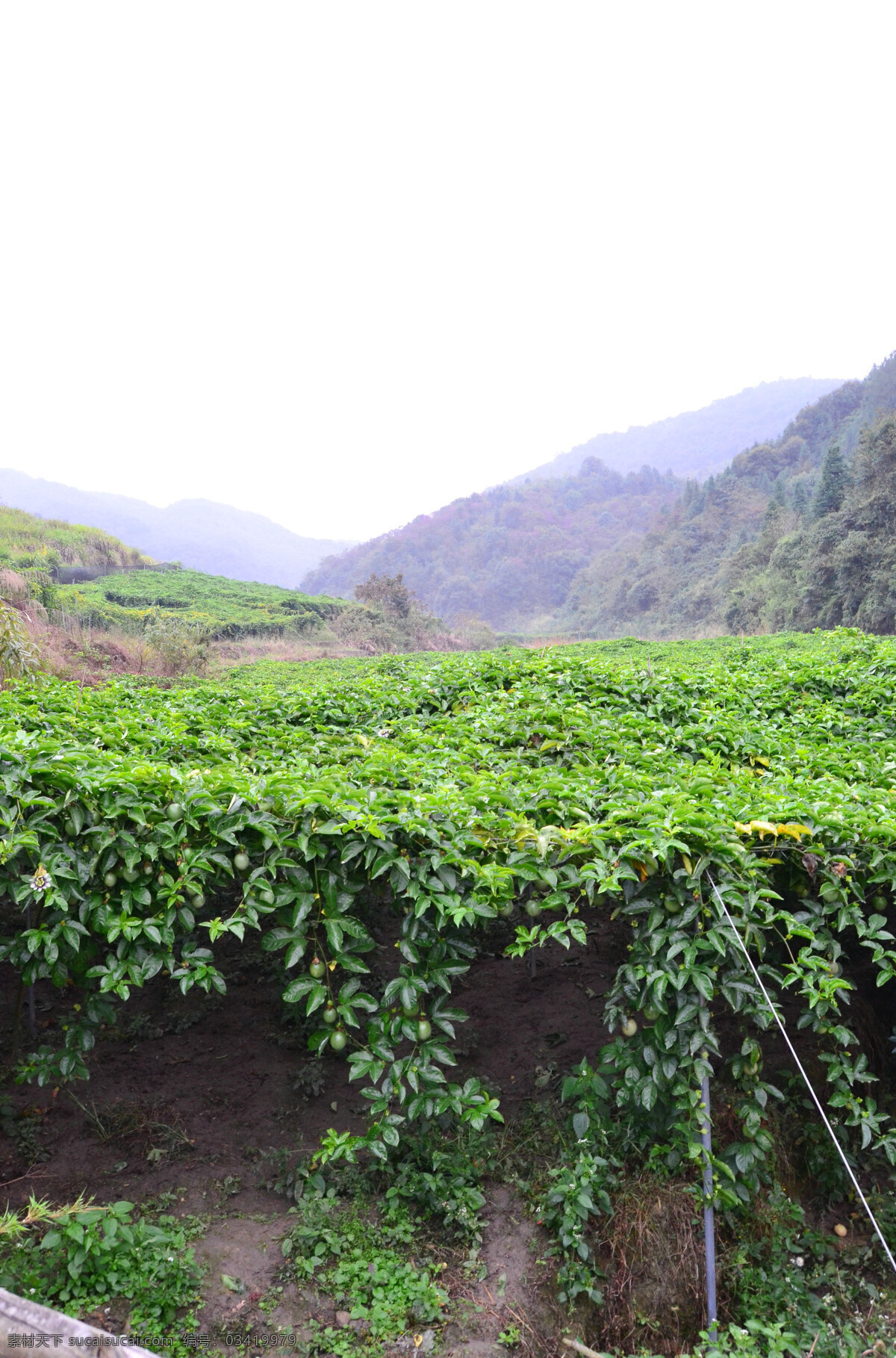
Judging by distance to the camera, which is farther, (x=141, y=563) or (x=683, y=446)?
(x=683, y=446)

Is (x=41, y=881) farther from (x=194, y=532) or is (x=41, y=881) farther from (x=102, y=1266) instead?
(x=194, y=532)

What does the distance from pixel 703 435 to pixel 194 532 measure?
259 feet

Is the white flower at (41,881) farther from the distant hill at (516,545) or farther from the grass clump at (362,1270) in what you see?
the distant hill at (516,545)

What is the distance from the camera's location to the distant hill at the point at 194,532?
90.6 meters

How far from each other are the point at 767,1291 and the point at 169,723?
3.14m

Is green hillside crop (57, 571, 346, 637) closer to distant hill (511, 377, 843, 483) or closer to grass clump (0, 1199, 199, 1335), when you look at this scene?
grass clump (0, 1199, 199, 1335)

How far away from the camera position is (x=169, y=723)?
3.65 metres

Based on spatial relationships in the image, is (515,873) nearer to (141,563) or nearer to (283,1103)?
(283,1103)

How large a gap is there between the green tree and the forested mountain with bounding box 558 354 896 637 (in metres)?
0.05

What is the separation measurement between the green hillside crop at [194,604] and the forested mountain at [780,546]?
60.5 ft

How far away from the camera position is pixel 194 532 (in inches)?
4186

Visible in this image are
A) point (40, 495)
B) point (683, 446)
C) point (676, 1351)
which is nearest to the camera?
point (676, 1351)

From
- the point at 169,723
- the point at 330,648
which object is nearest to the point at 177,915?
the point at 169,723

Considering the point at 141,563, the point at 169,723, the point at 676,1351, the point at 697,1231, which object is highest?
the point at 141,563
